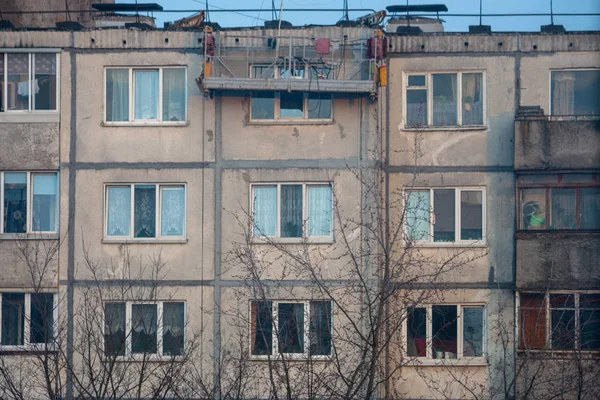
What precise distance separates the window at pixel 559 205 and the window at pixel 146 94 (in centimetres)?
884

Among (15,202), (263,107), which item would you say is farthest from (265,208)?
(15,202)

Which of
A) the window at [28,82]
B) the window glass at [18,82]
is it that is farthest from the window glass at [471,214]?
the window glass at [18,82]

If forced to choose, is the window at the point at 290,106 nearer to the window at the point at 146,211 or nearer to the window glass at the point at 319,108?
the window glass at the point at 319,108

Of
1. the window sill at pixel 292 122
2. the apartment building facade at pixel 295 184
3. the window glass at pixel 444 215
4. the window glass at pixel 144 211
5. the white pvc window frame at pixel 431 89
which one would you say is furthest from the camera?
the white pvc window frame at pixel 431 89

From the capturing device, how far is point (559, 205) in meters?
26.7

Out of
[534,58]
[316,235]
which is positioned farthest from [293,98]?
[534,58]

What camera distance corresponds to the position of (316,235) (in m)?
26.2

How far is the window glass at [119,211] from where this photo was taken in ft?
87.4

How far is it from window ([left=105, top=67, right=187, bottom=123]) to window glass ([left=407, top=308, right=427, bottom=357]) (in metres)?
7.64

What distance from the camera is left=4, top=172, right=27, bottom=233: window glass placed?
87.8 ft

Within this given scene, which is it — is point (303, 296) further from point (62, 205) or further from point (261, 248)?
point (62, 205)

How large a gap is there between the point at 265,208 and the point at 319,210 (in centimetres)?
134

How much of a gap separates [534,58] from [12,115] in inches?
521

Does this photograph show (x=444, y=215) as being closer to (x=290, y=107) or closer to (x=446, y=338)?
(x=446, y=338)
